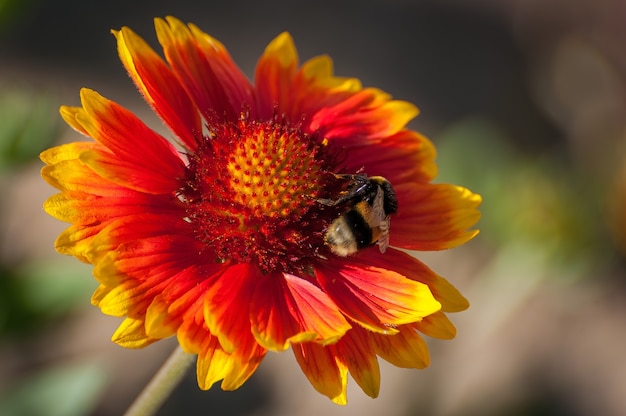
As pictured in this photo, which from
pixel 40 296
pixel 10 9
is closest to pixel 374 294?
pixel 40 296

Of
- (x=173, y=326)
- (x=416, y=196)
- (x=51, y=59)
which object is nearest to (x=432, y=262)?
(x=416, y=196)

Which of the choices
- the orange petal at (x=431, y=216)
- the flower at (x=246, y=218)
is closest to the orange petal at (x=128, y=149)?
the flower at (x=246, y=218)

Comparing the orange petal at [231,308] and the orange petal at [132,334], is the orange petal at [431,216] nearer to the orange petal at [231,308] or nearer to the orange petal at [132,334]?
the orange petal at [231,308]

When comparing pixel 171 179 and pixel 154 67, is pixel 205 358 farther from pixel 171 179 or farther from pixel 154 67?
pixel 154 67

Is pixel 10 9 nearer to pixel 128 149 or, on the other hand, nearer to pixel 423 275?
pixel 128 149

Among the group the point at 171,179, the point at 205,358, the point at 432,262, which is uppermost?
the point at 171,179
